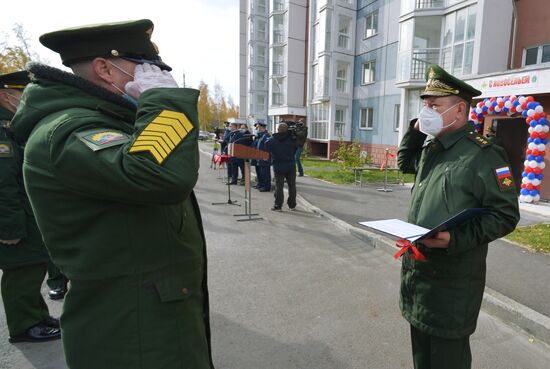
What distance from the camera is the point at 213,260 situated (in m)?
5.14

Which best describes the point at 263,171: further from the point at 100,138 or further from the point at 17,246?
the point at 100,138

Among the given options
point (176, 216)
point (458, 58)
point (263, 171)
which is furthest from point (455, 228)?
point (458, 58)

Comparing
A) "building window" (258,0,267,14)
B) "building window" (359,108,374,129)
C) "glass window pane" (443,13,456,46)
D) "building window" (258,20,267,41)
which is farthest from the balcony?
"building window" (258,0,267,14)

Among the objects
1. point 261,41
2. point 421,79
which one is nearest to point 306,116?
point 421,79

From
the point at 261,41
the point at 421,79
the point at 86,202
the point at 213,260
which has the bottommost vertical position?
the point at 213,260

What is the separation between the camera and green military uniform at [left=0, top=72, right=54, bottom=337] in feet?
9.71

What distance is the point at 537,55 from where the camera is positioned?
12133 millimetres

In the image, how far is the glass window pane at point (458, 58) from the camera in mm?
14547

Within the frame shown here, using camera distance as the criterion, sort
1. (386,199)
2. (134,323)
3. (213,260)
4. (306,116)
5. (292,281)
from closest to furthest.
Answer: (134,323) < (292,281) < (213,260) < (386,199) < (306,116)

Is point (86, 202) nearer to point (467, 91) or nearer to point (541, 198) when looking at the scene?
point (467, 91)

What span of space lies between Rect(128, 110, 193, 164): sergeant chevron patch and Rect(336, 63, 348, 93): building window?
2325 cm

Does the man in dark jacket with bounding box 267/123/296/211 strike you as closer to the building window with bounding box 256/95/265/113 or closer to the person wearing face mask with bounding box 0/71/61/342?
the person wearing face mask with bounding box 0/71/61/342

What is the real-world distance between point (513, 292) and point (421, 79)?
46.4 feet

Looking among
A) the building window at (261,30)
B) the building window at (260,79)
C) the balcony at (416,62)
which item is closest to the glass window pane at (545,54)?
the balcony at (416,62)
